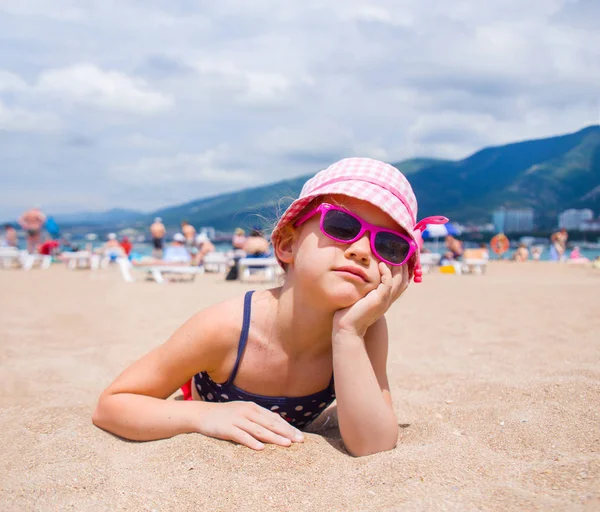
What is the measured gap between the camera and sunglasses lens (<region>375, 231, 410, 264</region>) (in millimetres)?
1953

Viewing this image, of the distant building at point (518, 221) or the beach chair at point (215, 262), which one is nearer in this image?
the beach chair at point (215, 262)

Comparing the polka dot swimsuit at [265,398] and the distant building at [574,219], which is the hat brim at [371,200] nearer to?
the polka dot swimsuit at [265,398]

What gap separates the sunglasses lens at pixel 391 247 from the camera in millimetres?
1953

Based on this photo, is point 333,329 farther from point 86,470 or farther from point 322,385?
point 86,470

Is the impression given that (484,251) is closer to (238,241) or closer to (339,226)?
(238,241)

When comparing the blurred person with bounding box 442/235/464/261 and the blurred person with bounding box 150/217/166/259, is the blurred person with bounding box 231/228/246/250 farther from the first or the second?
the blurred person with bounding box 442/235/464/261

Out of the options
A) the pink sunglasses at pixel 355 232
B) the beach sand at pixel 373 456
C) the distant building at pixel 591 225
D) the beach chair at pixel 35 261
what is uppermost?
the distant building at pixel 591 225

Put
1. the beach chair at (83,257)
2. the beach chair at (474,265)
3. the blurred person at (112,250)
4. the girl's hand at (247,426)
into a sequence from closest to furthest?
the girl's hand at (247,426)
the beach chair at (474,265)
the beach chair at (83,257)
the blurred person at (112,250)

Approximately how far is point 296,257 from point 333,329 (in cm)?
31

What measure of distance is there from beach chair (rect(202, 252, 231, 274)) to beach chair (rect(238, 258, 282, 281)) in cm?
322

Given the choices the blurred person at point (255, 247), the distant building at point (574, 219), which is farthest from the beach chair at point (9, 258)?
the distant building at point (574, 219)

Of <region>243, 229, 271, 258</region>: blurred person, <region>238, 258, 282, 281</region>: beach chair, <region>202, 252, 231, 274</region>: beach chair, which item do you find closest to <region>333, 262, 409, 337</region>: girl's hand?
<region>238, 258, 282, 281</region>: beach chair

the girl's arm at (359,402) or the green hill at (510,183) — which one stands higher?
the green hill at (510,183)

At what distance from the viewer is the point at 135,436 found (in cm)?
221
